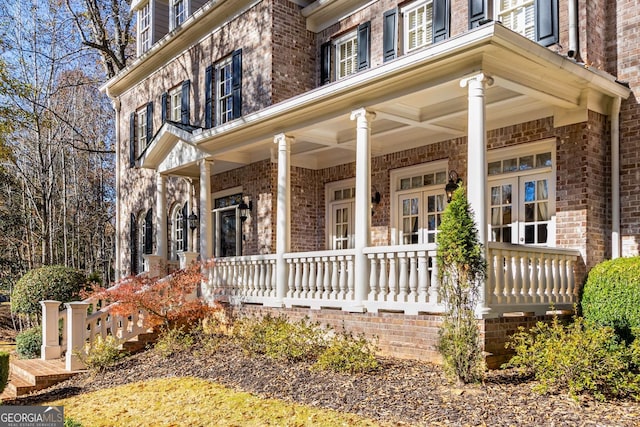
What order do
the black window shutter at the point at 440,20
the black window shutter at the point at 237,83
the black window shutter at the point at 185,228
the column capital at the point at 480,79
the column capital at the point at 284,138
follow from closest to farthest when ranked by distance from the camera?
the column capital at the point at 480,79 < the column capital at the point at 284,138 < the black window shutter at the point at 440,20 < the black window shutter at the point at 237,83 < the black window shutter at the point at 185,228

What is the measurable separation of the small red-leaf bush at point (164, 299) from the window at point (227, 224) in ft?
7.72

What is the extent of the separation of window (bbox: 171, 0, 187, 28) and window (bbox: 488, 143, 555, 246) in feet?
36.6

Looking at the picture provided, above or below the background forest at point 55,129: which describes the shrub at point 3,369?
below

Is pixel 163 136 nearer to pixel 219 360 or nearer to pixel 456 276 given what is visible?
pixel 219 360

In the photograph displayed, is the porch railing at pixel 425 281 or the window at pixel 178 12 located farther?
the window at pixel 178 12

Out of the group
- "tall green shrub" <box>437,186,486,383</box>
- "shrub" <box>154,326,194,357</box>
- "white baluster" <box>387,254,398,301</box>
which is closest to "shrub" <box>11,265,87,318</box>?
"shrub" <box>154,326,194,357</box>

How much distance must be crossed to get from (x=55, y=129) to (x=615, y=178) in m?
19.2

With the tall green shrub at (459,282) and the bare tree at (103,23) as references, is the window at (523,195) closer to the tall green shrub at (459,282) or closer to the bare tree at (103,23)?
the tall green shrub at (459,282)

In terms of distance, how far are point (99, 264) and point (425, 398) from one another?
26.2 meters

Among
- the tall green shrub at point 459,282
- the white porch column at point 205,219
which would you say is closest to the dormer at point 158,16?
the white porch column at point 205,219

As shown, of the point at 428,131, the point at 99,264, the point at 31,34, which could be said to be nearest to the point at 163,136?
the point at 428,131

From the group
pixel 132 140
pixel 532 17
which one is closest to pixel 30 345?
pixel 132 140

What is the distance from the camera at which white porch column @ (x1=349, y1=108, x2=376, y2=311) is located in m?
8.60

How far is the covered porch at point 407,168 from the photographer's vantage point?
291 inches
